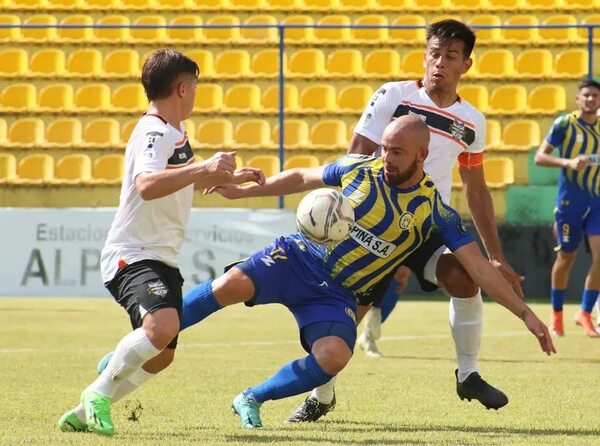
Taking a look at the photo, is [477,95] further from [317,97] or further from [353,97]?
[317,97]

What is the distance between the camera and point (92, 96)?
792 inches

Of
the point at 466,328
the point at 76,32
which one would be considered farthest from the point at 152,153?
the point at 76,32

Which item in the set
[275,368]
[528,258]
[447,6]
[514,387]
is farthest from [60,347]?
[447,6]

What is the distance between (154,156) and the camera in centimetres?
A: 552

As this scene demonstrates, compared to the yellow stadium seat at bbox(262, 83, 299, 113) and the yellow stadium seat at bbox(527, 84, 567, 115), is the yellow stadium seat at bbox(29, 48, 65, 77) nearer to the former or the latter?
the yellow stadium seat at bbox(262, 83, 299, 113)

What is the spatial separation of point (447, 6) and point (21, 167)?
6955mm

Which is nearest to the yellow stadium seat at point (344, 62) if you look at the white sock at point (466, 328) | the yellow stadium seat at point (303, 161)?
the yellow stadium seat at point (303, 161)

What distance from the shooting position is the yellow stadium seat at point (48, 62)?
67.5 ft

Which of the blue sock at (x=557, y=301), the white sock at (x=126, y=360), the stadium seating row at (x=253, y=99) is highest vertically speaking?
the stadium seating row at (x=253, y=99)

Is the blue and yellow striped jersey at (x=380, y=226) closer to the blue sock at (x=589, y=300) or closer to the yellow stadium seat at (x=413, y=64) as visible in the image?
the blue sock at (x=589, y=300)

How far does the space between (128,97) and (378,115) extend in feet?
44.0

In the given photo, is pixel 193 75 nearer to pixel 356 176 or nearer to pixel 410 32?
pixel 356 176

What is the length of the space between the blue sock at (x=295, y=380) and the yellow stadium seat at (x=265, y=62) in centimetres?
1438

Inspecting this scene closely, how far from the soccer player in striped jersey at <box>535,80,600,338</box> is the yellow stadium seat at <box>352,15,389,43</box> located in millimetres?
8215
